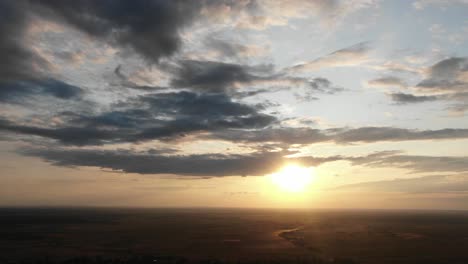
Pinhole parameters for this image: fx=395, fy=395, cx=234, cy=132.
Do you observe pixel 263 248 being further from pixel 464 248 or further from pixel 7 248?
pixel 7 248

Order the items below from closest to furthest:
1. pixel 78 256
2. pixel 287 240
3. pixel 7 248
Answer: pixel 78 256 < pixel 7 248 < pixel 287 240

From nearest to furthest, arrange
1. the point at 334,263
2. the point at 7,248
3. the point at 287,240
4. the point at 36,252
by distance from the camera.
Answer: the point at 334,263 < the point at 36,252 < the point at 7,248 < the point at 287,240

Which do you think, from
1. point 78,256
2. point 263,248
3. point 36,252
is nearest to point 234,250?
point 263,248

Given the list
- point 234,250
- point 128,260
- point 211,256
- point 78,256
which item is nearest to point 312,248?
point 234,250

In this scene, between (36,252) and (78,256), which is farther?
(36,252)

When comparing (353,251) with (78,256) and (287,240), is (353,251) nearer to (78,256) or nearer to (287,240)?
(287,240)

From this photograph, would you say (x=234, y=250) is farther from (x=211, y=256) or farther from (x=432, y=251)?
(x=432, y=251)

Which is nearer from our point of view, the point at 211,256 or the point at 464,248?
the point at 211,256

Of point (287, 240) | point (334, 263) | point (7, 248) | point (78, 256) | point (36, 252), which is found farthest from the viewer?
point (287, 240)

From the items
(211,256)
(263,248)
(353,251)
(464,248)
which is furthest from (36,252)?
(464,248)
